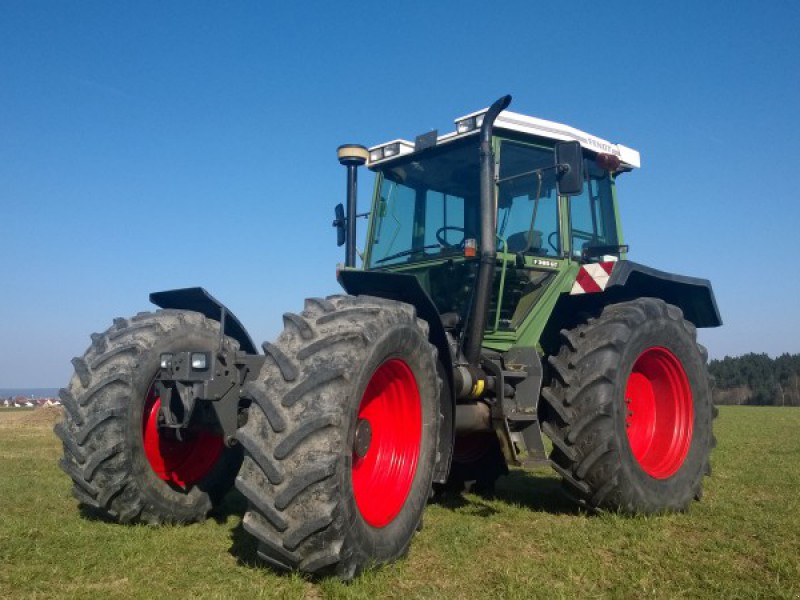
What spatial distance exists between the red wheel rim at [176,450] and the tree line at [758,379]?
75.3 meters

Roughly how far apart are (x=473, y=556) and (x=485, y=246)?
2.15m

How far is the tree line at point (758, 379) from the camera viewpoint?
72.2 metres

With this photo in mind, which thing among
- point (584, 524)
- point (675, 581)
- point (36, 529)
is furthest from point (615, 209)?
point (36, 529)

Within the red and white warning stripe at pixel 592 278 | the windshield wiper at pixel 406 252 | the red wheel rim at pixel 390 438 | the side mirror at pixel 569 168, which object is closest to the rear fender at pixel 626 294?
the red and white warning stripe at pixel 592 278

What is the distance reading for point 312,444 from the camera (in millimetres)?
3205

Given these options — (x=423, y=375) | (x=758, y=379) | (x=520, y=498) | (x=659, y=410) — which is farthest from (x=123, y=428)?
(x=758, y=379)

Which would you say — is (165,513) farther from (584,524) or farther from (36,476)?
(36,476)

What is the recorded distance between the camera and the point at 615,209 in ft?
22.2

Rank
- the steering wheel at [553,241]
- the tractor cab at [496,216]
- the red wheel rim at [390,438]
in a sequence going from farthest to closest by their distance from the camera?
the steering wheel at [553,241], the tractor cab at [496,216], the red wheel rim at [390,438]

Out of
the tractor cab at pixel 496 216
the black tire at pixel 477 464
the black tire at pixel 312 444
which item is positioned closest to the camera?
the black tire at pixel 312 444

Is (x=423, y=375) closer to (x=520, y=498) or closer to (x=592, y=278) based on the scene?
(x=592, y=278)

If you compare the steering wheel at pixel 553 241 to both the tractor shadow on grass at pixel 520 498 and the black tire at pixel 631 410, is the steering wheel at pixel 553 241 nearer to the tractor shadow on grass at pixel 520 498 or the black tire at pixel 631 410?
the black tire at pixel 631 410

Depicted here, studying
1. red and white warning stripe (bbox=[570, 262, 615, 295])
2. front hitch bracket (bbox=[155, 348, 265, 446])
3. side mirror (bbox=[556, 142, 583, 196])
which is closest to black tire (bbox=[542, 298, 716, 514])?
red and white warning stripe (bbox=[570, 262, 615, 295])

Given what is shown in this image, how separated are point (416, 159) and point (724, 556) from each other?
393cm
